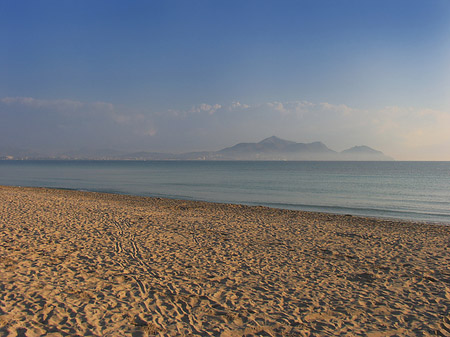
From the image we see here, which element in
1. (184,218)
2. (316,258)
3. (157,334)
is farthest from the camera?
(184,218)

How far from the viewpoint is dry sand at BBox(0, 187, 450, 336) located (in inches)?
213

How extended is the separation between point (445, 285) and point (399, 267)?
1.41 meters

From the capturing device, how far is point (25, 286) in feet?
21.6

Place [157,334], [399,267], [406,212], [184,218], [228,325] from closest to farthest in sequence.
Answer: [157,334]
[228,325]
[399,267]
[184,218]
[406,212]

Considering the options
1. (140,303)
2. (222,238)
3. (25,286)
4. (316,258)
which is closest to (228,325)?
(140,303)

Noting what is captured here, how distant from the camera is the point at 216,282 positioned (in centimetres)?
740

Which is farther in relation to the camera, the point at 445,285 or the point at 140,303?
the point at 445,285

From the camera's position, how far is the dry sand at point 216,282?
541cm

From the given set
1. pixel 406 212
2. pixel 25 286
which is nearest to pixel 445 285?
pixel 25 286

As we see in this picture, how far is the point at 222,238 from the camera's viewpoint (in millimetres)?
12039

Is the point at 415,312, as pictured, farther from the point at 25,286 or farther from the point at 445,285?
the point at 25,286

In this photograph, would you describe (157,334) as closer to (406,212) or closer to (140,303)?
(140,303)

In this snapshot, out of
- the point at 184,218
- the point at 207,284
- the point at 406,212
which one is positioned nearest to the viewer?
the point at 207,284

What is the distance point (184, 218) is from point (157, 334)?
1191 cm
